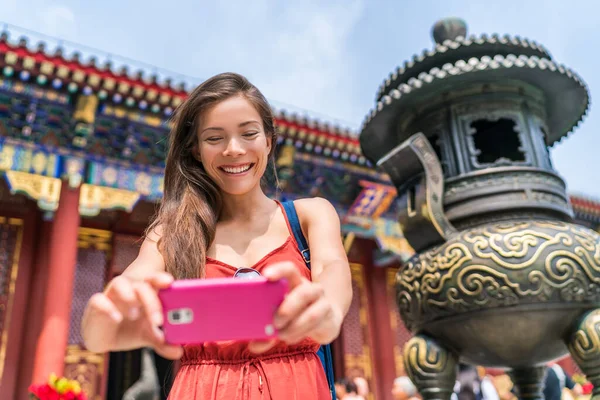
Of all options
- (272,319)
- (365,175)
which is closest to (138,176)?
(365,175)

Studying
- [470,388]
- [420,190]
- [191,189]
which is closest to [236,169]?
[191,189]

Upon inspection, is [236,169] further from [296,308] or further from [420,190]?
[420,190]

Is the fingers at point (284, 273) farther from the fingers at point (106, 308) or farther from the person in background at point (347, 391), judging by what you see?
the person in background at point (347, 391)

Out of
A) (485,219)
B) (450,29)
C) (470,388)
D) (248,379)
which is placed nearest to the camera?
(248,379)

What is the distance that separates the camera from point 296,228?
1182 mm

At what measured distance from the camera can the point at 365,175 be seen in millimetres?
7551

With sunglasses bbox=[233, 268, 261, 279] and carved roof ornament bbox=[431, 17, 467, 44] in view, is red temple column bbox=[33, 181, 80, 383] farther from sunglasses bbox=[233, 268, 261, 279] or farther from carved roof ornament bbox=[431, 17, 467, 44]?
sunglasses bbox=[233, 268, 261, 279]

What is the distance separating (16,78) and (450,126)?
4424 mm

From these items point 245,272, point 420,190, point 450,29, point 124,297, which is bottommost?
point 124,297

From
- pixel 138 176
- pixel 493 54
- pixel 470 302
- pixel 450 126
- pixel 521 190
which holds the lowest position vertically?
pixel 470 302

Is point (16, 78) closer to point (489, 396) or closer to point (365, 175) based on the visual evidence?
point (365, 175)

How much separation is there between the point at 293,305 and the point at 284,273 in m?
0.05

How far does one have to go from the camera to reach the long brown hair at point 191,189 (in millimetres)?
1093

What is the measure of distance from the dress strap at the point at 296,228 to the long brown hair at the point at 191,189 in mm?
172
